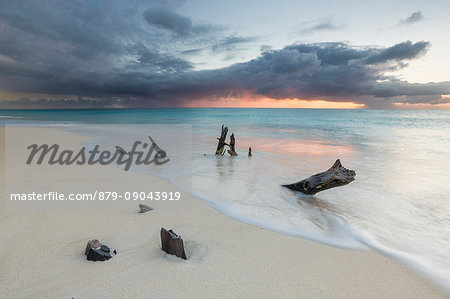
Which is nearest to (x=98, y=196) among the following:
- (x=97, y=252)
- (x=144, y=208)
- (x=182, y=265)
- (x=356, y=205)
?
(x=144, y=208)

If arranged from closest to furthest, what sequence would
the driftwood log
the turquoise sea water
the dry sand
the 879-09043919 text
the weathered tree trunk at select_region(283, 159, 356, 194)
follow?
the dry sand
the driftwood log
the turquoise sea water
the 879-09043919 text
the weathered tree trunk at select_region(283, 159, 356, 194)

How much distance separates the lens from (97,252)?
2891mm

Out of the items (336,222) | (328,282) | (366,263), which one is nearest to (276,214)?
(336,222)

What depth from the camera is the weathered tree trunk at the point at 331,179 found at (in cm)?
550

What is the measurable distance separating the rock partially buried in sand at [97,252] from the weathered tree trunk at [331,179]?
463cm

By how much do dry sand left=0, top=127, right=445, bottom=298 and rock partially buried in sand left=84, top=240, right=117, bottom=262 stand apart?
7 cm

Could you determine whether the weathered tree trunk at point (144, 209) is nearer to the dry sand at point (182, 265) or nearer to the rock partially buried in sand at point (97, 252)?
the dry sand at point (182, 265)

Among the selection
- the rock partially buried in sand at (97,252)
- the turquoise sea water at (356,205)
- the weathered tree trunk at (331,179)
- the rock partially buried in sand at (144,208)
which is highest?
the weathered tree trunk at (331,179)

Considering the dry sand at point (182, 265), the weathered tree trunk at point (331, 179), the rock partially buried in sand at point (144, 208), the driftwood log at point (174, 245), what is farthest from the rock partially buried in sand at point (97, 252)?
the weathered tree trunk at point (331, 179)

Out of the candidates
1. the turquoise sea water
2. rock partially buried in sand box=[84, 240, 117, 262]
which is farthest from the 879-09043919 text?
rock partially buried in sand box=[84, 240, 117, 262]

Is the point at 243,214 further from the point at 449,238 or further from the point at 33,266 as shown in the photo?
the point at 449,238

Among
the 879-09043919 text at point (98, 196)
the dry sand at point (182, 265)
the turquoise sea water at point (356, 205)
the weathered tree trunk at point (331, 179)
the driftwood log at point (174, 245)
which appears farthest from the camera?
the weathered tree trunk at point (331, 179)

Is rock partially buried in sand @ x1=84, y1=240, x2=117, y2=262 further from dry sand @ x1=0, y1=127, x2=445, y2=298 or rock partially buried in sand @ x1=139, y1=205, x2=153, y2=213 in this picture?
rock partially buried in sand @ x1=139, y1=205, x2=153, y2=213

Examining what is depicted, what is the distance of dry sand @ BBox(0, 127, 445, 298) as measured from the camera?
2516 millimetres
